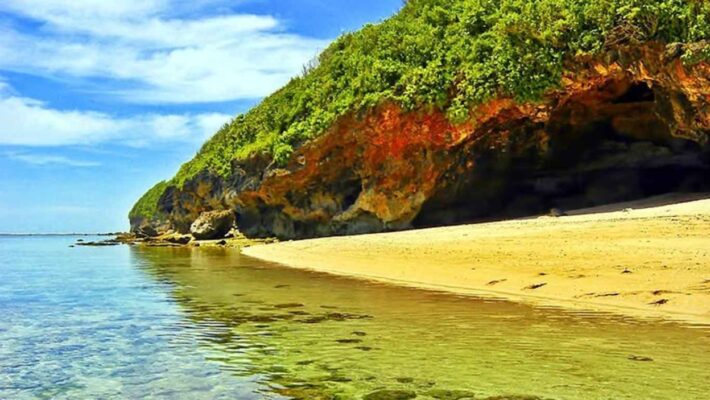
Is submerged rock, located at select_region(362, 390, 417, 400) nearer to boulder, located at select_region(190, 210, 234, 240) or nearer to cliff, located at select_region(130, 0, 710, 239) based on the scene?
cliff, located at select_region(130, 0, 710, 239)

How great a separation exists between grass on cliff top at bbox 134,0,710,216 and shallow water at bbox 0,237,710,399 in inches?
609

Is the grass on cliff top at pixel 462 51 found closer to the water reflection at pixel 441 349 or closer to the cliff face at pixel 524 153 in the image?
the cliff face at pixel 524 153

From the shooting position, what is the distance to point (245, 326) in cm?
1083

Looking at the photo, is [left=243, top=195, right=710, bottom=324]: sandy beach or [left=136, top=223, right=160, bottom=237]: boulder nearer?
[left=243, top=195, right=710, bottom=324]: sandy beach

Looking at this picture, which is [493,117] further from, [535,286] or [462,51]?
[535,286]

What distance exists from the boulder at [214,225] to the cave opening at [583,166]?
24.8 metres

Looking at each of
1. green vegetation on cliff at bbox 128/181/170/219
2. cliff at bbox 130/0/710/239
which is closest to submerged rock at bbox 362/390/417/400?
cliff at bbox 130/0/710/239

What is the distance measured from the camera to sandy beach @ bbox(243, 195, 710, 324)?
11.8 meters

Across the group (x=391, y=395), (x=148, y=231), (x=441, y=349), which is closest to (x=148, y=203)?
(x=148, y=231)

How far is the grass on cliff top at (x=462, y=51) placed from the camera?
23.0 metres

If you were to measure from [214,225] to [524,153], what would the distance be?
3045 centimetres

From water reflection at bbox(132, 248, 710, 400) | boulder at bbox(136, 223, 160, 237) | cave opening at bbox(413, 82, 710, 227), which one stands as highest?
cave opening at bbox(413, 82, 710, 227)

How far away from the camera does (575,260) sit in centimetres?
1502

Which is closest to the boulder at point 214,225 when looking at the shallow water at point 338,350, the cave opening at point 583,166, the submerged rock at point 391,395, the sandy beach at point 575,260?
the cave opening at point 583,166
